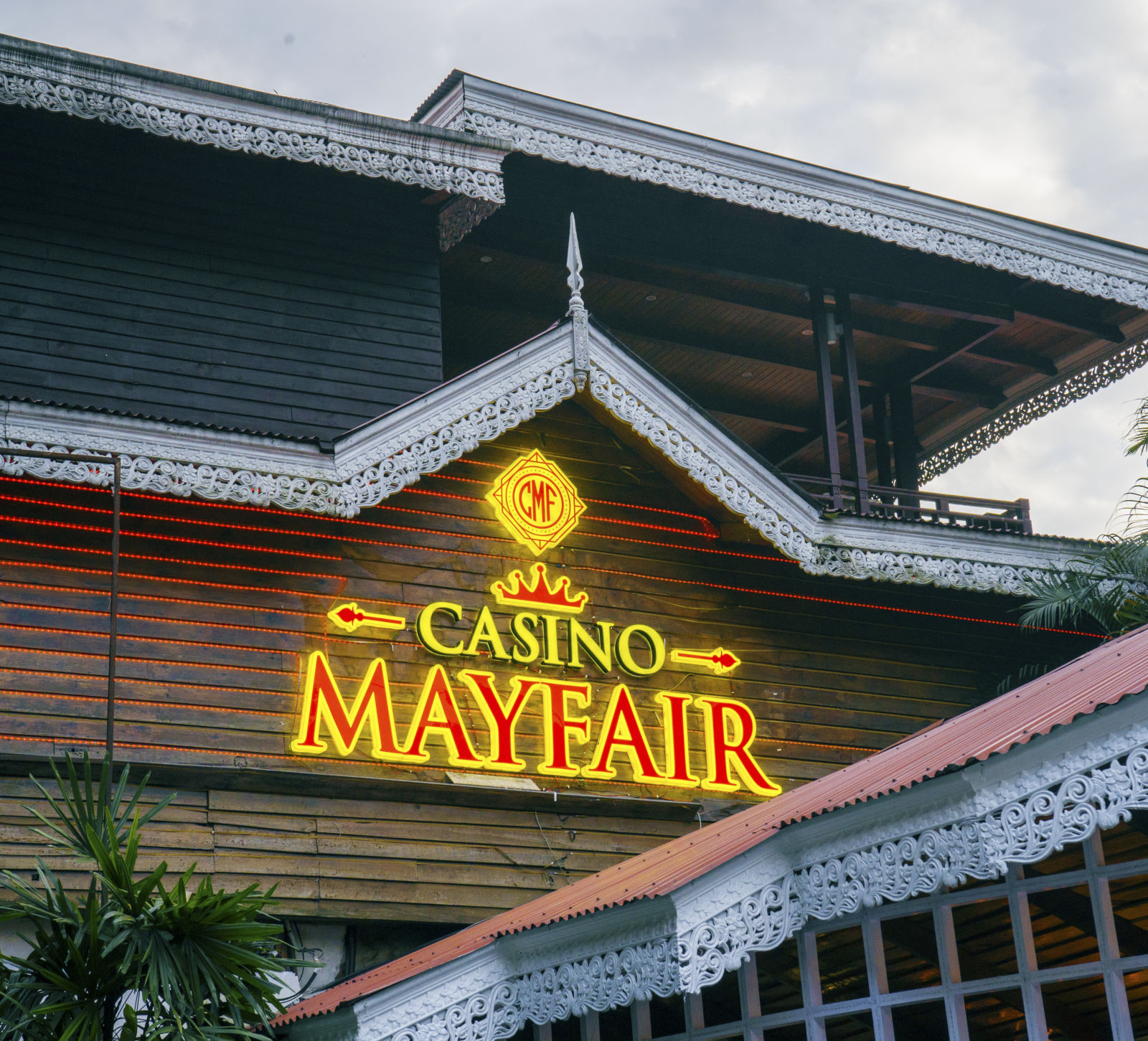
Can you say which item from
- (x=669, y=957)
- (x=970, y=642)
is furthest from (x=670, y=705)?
(x=669, y=957)

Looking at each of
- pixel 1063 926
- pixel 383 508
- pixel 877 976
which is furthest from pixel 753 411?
pixel 877 976

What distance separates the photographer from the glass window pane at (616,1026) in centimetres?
1171

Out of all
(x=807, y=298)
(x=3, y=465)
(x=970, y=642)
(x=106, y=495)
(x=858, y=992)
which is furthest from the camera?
(x=807, y=298)

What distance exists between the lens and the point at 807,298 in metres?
19.1

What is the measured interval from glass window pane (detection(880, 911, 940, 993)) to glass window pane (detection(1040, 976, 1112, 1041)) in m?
0.75

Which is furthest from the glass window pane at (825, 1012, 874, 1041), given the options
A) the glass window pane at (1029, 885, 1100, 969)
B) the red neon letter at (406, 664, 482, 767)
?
the red neon letter at (406, 664, 482, 767)

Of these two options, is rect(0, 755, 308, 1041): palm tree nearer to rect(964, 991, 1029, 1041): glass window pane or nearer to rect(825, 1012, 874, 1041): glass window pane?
rect(825, 1012, 874, 1041): glass window pane

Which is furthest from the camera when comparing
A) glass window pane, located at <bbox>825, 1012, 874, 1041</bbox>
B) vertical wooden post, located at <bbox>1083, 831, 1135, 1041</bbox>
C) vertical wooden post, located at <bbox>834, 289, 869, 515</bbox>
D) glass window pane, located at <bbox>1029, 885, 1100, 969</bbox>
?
vertical wooden post, located at <bbox>834, 289, 869, 515</bbox>

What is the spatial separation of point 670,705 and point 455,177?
18.2 ft

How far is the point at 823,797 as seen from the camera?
9680 mm

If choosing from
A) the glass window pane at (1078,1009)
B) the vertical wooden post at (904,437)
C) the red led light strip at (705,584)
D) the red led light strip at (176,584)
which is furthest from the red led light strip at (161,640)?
the vertical wooden post at (904,437)

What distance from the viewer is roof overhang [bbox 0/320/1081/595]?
42.2 feet

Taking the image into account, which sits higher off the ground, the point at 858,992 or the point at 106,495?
the point at 106,495

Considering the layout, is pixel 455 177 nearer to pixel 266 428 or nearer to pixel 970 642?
pixel 266 428
